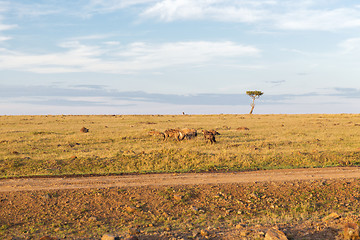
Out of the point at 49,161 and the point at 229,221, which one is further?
the point at 49,161

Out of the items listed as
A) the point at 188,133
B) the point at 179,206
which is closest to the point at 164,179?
the point at 179,206

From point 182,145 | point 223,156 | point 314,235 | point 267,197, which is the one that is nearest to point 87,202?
point 267,197

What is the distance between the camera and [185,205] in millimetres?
11148

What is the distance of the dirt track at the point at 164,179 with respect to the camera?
13102 millimetres

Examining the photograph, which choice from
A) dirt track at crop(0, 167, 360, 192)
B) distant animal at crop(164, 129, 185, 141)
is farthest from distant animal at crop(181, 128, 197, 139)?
dirt track at crop(0, 167, 360, 192)

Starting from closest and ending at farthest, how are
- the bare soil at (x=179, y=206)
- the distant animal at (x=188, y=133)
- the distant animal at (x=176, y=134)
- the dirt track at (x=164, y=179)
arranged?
the bare soil at (x=179, y=206)
the dirt track at (x=164, y=179)
the distant animal at (x=176, y=134)
the distant animal at (x=188, y=133)

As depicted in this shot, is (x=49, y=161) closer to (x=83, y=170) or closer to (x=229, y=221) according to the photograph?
(x=83, y=170)

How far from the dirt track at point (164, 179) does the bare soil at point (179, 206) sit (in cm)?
4

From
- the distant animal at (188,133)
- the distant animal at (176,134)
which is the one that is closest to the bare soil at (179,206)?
the distant animal at (176,134)

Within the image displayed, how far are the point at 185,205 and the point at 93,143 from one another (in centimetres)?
1849

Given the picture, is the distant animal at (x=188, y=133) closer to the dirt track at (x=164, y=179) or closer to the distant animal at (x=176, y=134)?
the distant animal at (x=176, y=134)

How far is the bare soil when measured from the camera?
902cm

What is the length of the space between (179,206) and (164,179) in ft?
10.6

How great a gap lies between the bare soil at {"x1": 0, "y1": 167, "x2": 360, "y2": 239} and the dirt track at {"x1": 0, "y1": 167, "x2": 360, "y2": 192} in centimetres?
4
